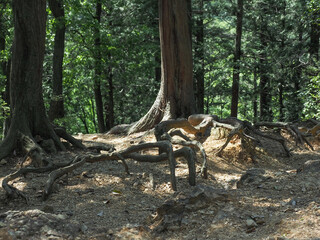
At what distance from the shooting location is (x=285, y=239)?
11.9 feet

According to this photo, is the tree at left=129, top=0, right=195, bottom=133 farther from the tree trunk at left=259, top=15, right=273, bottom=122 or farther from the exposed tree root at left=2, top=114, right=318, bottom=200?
the tree trunk at left=259, top=15, right=273, bottom=122

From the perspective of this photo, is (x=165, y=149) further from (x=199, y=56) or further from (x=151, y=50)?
(x=199, y=56)

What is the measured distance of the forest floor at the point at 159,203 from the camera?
13.7 ft

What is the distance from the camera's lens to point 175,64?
11242mm

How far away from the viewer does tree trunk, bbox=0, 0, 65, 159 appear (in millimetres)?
8031

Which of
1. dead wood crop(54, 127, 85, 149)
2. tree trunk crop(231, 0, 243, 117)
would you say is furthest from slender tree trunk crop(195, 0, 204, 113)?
dead wood crop(54, 127, 85, 149)

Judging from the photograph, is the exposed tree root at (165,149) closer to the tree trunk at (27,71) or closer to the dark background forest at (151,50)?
the tree trunk at (27,71)

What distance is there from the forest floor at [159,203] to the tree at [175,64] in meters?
3.32

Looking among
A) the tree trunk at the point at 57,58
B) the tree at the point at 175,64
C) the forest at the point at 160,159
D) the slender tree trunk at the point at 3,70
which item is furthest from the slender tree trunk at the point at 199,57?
the slender tree trunk at the point at 3,70

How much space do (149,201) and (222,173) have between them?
2203 mm

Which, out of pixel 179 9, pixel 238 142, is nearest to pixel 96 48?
pixel 179 9

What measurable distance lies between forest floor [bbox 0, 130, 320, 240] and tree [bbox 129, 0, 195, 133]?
10.9 feet

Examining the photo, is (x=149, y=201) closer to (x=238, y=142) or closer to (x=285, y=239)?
(x=285, y=239)

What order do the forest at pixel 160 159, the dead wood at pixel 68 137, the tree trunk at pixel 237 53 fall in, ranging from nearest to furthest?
the forest at pixel 160 159
the dead wood at pixel 68 137
the tree trunk at pixel 237 53
